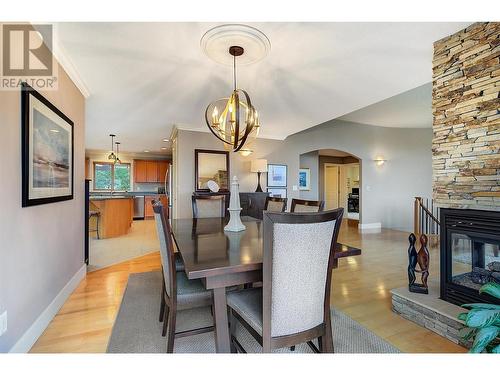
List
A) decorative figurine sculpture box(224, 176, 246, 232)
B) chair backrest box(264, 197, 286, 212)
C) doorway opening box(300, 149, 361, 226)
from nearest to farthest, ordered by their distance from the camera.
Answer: decorative figurine sculpture box(224, 176, 246, 232) < chair backrest box(264, 197, 286, 212) < doorway opening box(300, 149, 361, 226)

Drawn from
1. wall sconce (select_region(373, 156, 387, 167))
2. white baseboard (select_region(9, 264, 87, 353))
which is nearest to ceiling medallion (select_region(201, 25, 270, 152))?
white baseboard (select_region(9, 264, 87, 353))

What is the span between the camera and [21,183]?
1.71 metres

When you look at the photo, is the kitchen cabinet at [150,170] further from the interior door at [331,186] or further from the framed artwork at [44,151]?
the framed artwork at [44,151]

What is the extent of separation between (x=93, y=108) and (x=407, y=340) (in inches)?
184

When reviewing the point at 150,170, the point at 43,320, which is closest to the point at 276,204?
the point at 43,320

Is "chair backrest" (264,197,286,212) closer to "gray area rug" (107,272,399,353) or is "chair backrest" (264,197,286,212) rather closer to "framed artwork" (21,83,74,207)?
"gray area rug" (107,272,399,353)

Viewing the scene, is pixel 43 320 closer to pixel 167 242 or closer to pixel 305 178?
pixel 167 242

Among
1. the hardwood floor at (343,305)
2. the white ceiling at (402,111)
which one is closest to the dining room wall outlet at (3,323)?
the hardwood floor at (343,305)

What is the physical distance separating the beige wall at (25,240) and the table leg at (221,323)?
4.10 feet

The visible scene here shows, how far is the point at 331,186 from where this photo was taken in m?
9.16

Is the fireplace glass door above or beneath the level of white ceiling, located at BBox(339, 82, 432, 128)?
beneath

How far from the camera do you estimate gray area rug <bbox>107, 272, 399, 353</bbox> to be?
5.78ft

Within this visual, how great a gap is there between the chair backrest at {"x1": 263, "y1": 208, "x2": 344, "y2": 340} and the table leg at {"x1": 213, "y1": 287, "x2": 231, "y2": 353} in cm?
28
